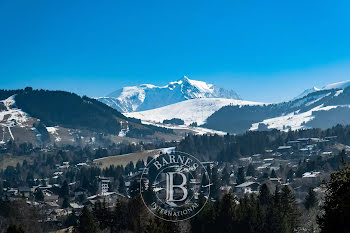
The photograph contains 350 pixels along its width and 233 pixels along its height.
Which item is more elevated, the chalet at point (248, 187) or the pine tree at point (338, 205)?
the pine tree at point (338, 205)

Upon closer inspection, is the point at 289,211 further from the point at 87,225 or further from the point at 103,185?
the point at 103,185

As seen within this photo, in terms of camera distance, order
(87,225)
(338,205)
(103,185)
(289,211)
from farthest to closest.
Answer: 1. (103,185)
2. (289,211)
3. (87,225)
4. (338,205)

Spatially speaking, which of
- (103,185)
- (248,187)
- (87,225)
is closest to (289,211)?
(87,225)

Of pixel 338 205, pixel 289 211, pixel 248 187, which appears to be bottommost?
pixel 248 187

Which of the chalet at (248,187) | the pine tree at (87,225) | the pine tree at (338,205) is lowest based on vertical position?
the chalet at (248,187)

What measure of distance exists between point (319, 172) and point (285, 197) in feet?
254

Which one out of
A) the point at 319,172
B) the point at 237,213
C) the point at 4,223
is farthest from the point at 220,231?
the point at 319,172

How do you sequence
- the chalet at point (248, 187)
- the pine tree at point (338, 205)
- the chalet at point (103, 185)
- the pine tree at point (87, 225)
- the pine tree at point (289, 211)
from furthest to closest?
the chalet at point (103, 185)
the chalet at point (248, 187)
the pine tree at point (289, 211)
the pine tree at point (87, 225)
the pine tree at point (338, 205)

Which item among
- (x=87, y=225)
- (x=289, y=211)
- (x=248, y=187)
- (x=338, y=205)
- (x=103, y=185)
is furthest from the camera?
(x=103, y=185)

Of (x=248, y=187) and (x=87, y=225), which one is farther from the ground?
(x=87, y=225)

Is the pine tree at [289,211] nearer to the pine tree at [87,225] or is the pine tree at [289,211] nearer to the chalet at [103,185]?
the pine tree at [87,225]

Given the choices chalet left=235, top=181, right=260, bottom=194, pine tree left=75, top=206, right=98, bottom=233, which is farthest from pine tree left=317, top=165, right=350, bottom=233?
chalet left=235, top=181, right=260, bottom=194

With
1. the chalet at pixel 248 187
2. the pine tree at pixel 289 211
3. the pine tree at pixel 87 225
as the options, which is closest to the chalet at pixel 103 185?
the chalet at pixel 248 187

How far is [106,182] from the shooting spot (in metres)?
159
